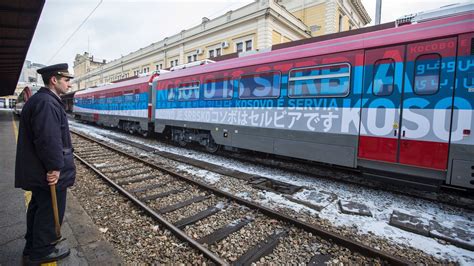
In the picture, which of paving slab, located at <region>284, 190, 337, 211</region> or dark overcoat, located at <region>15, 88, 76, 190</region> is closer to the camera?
dark overcoat, located at <region>15, 88, 76, 190</region>

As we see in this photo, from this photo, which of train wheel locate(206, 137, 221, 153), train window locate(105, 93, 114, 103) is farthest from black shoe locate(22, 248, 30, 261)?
train window locate(105, 93, 114, 103)

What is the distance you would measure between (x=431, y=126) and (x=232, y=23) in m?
22.1

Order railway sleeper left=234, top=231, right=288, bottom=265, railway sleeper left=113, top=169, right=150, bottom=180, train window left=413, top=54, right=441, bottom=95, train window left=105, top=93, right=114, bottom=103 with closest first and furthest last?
railway sleeper left=234, top=231, right=288, bottom=265 < train window left=413, top=54, right=441, bottom=95 < railway sleeper left=113, top=169, right=150, bottom=180 < train window left=105, top=93, right=114, bottom=103

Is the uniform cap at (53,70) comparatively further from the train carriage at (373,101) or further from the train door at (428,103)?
the train door at (428,103)

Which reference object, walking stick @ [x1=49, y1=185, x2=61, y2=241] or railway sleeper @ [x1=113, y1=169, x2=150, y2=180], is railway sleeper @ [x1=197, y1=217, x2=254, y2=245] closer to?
walking stick @ [x1=49, y1=185, x2=61, y2=241]

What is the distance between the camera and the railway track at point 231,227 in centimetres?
314

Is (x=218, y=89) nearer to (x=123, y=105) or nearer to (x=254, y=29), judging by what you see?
(x=123, y=105)

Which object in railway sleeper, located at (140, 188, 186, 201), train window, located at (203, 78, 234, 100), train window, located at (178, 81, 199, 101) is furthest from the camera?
train window, located at (178, 81, 199, 101)

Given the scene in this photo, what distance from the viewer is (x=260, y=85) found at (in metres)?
7.16

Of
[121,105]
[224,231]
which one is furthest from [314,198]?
[121,105]

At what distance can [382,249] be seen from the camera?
334 centimetres

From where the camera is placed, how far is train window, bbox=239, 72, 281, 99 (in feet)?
22.2

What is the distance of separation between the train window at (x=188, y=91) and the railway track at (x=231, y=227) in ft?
13.9

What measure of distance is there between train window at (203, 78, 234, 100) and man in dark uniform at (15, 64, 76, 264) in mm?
5639
